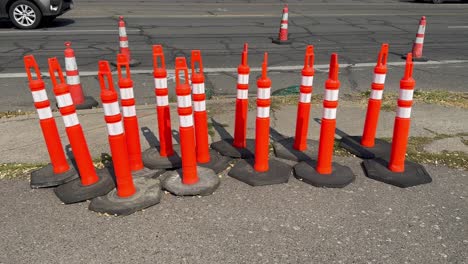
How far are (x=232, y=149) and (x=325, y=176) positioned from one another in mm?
1229

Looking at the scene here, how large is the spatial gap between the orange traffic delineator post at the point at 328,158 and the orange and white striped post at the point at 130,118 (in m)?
1.77

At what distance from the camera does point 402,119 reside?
4.09 meters

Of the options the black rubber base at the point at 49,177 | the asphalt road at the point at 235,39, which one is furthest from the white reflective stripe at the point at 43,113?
the asphalt road at the point at 235,39

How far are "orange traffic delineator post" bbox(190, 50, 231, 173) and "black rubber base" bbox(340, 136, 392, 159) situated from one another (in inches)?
61.3

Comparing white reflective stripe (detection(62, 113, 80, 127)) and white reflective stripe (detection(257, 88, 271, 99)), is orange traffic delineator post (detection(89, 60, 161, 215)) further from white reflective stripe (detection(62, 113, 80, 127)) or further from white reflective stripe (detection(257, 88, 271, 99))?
white reflective stripe (detection(257, 88, 271, 99))

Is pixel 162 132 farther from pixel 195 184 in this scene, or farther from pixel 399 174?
pixel 399 174

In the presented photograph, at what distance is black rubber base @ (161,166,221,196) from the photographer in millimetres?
3902

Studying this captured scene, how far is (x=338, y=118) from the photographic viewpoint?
19.7 feet

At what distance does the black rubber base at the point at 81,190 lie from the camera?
3796 millimetres

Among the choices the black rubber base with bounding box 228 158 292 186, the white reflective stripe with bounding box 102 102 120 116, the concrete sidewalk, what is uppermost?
the white reflective stripe with bounding box 102 102 120 116

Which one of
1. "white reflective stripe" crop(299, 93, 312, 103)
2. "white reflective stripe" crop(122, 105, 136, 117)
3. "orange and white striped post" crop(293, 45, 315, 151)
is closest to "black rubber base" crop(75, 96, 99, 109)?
"white reflective stripe" crop(122, 105, 136, 117)

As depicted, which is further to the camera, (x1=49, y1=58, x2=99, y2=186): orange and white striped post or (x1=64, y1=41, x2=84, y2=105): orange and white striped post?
(x1=64, y1=41, x2=84, y2=105): orange and white striped post

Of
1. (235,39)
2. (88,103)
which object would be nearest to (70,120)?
(88,103)

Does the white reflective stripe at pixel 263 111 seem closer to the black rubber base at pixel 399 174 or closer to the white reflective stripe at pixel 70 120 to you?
the black rubber base at pixel 399 174
